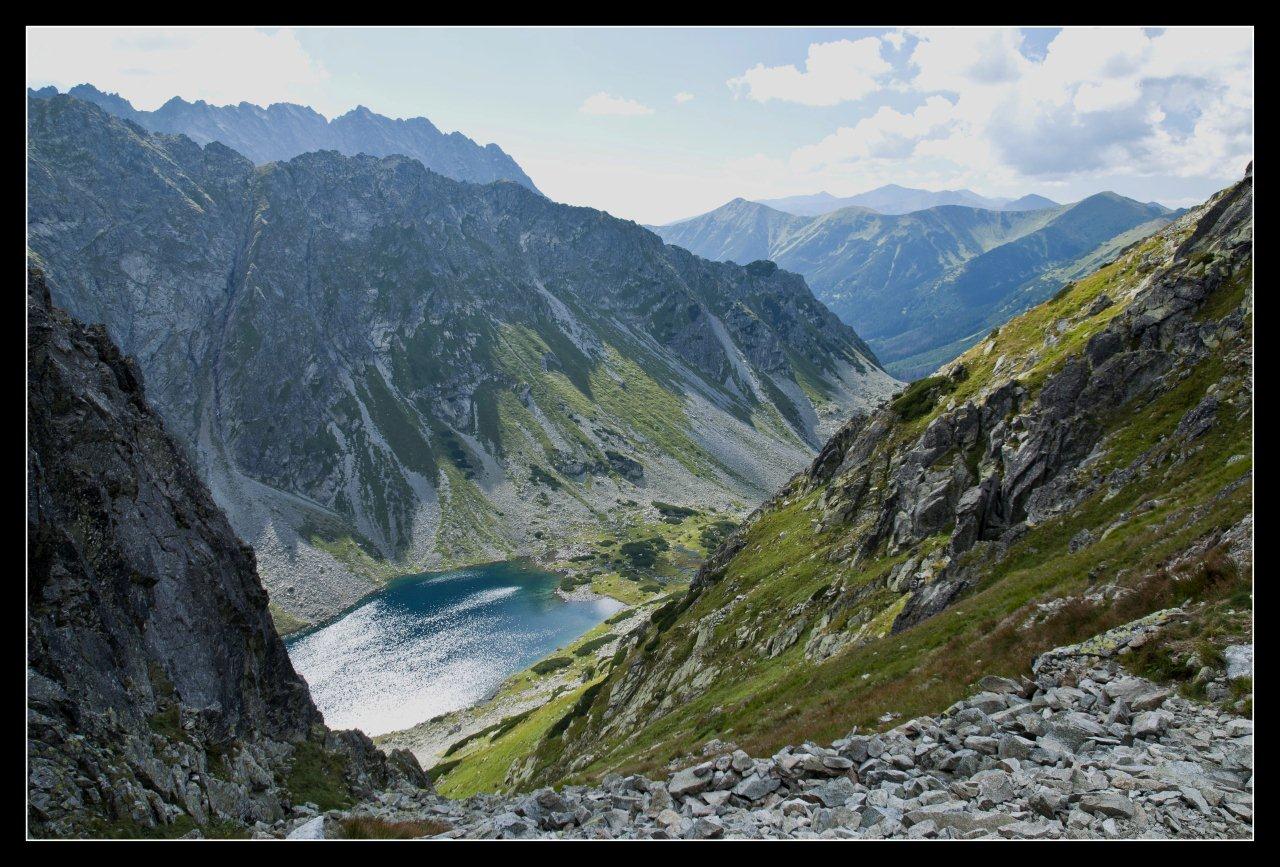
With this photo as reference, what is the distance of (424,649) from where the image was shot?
162 metres

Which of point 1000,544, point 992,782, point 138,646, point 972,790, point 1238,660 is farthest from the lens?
point 1000,544

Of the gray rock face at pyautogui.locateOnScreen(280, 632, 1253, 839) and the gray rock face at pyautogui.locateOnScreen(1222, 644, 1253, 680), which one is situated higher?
the gray rock face at pyautogui.locateOnScreen(280, 632, 1253, 839)

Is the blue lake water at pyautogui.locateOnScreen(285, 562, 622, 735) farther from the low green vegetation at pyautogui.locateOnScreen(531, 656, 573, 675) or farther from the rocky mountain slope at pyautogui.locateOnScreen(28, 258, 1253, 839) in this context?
the rocky mountain slope at pyautogui.locateOnScreen(28, 258, 1253, 839)

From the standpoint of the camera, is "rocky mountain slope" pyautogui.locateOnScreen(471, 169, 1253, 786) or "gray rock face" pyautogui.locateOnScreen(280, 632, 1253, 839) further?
"rocky mountain slope" pyautogui.locateOnScreen(471, 169, 1253, 786)

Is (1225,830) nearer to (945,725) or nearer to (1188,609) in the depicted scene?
(945,725)

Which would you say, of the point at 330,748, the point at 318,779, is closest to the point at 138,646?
the point at 318,779

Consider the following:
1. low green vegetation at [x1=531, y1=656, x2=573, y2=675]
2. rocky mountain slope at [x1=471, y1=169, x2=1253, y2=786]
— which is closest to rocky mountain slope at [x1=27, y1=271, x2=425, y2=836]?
rocky mountain slope at [x1=471, y1=169, x2=1253, y2=786]

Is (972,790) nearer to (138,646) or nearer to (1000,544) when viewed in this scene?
(1000,544)

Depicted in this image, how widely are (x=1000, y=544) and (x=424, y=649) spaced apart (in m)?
149

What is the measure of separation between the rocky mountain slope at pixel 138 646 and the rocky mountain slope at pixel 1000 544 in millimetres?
16073

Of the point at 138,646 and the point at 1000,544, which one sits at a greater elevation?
the point at 138,646

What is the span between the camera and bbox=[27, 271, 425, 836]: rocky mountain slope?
1977 cm

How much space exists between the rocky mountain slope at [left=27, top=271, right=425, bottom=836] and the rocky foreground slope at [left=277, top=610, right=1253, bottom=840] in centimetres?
612

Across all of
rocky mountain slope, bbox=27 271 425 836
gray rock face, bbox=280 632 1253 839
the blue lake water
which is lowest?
the blue lake water
